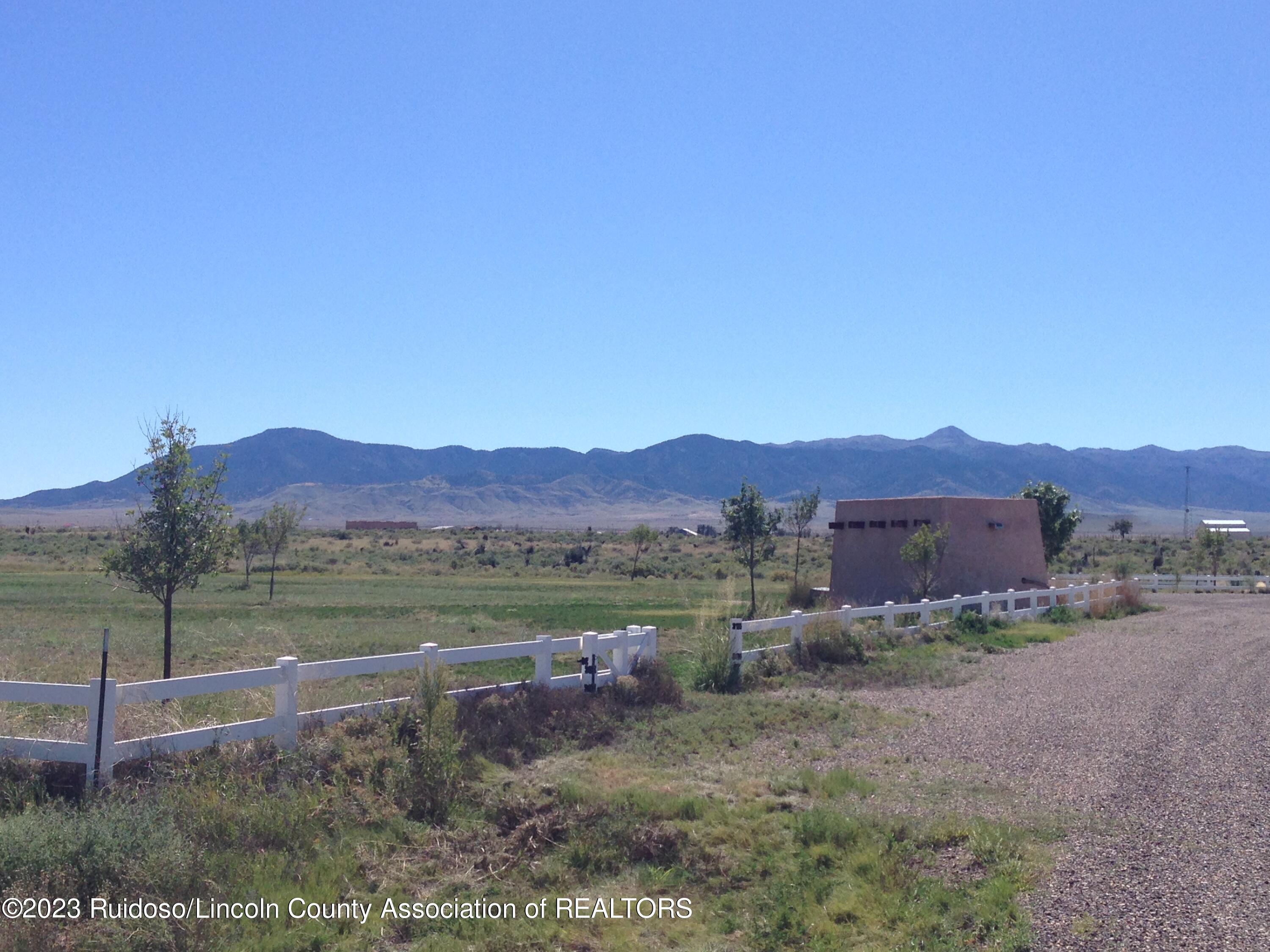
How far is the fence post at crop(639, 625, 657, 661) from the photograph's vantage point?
13.1 m

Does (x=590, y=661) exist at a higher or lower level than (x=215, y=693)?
lower

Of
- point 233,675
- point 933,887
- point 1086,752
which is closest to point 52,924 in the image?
point 233,675

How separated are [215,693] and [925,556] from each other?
19.1 meters

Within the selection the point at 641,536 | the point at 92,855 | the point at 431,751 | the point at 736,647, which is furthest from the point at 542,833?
the point at 641,536

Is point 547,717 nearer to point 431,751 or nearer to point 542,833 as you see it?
point 431,751

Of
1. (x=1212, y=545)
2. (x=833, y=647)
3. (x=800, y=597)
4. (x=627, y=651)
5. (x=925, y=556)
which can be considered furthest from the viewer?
(x=1212, y=545)

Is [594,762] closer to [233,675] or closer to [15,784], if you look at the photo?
[233,675]

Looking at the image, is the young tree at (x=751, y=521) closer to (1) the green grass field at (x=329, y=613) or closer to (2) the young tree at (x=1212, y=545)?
(1) the green grass field at (x=329, y=613)

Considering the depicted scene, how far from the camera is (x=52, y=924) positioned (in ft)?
20.4

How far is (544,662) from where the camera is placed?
11.5 meters

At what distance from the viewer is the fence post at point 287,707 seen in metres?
8.95

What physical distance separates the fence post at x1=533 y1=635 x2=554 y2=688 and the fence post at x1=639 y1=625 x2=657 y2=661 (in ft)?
6.05

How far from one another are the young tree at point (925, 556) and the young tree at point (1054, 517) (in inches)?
638

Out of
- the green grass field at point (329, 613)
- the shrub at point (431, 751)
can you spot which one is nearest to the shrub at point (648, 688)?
the green grass field at point (329, 613)
